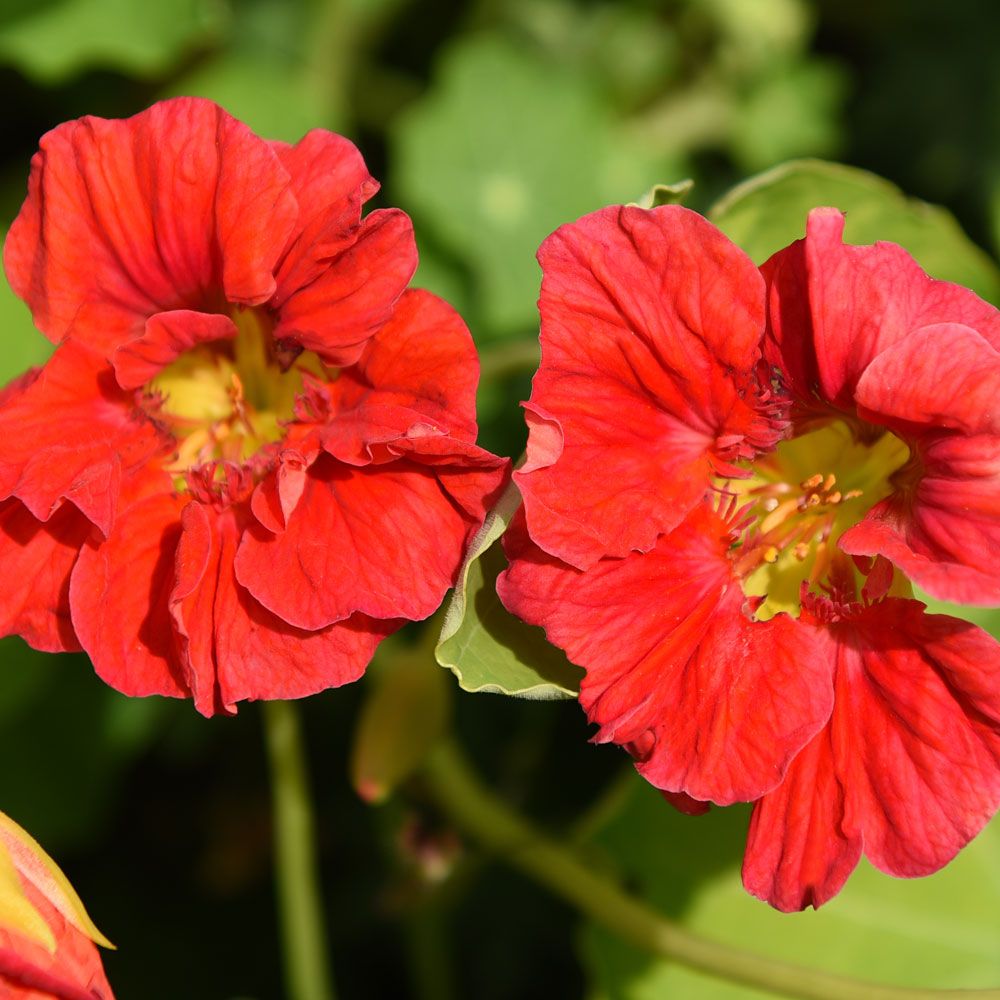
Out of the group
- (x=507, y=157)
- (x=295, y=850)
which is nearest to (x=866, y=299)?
(x=295, y=850)

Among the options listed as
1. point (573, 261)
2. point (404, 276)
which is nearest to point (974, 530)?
point (573, 261)

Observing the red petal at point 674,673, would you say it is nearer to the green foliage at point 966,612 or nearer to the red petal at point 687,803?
the red petal at point 687,803

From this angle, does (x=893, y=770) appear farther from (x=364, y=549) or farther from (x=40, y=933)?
(x=40, y=933)

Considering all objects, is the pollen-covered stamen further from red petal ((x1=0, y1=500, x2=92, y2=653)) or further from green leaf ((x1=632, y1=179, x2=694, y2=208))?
green leaf ((x1=632, y1=179, x2=694, y2=208))

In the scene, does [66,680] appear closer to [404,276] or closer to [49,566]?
[49,566]

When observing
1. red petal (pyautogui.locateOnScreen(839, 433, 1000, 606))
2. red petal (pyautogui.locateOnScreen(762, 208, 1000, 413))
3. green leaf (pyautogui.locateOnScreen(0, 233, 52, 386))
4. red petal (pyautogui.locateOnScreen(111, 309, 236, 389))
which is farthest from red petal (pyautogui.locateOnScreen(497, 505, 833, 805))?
green leaf (pyautogui.locateOnScreen(0, 233, 52, 386))

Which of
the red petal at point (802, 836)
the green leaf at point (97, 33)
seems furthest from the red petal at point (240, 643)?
the green leaf at point (97, 33)
